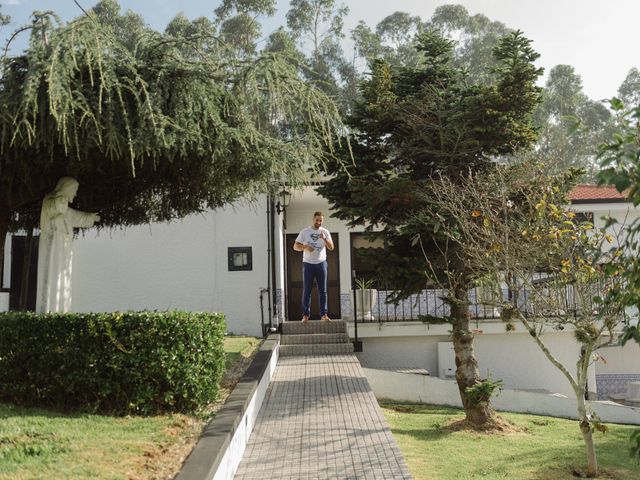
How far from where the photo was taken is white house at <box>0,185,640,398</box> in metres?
13.3

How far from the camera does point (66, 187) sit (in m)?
6.83

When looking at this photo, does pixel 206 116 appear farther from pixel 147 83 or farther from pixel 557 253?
pixel 557 253

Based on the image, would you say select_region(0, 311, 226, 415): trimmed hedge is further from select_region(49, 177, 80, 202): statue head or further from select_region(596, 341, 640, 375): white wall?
select_region(596, 341, 640, 375): white wall

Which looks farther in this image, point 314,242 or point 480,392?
point 314,242

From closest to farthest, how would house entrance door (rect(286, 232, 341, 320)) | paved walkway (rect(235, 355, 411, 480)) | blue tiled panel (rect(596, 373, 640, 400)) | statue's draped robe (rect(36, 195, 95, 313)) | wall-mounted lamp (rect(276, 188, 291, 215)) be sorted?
paved walkway (rect(235, 355, 411, 480)) → statue's draped robe (rect(36, 195, 95, 313)) → wall-mounted lamp (rect(276, 188, 291, 215)) → blue tiled panel (rect(596, 373, 640, 400)) → house entrance door (rect(286, 232, 341, 320))

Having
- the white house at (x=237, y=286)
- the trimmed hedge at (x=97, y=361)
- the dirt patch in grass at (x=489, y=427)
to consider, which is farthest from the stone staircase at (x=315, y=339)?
the trimmed hedge at (x=97, y=361)

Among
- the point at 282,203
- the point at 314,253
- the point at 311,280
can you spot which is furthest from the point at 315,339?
the point at 282,203

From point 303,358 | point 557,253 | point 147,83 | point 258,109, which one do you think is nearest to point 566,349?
point 303,358

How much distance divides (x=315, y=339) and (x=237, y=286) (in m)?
3.39

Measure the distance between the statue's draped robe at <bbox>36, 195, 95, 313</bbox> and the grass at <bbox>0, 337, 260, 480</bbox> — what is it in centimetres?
124

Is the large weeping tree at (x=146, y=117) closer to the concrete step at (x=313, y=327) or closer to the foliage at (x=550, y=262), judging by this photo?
the foliage at (x=550, y=262)

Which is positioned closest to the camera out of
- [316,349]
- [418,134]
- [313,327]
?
[418,134]

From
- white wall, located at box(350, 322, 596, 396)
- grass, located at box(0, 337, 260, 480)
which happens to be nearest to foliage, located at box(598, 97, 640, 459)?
grass, located at box(0, 337, 260, 480)

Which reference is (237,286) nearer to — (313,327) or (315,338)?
(313,327)
